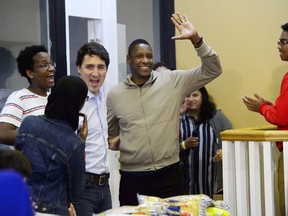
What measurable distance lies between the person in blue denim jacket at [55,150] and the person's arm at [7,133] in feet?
1.53

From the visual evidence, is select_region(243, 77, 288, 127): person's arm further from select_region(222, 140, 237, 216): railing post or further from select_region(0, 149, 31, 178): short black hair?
select_region(0, 149, 31, 178): short black hair

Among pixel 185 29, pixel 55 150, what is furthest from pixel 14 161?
pixel 185 29

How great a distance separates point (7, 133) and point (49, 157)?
1.95 feet

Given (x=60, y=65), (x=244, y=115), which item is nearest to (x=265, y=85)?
(x=244, y=115)

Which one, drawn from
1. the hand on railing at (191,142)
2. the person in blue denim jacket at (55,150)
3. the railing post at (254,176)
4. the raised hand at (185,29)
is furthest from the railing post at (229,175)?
the person in blue denim jacket at (55,150)

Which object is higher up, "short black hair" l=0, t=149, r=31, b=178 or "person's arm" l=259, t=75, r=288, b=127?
"person's arm" l=259, t=75, r=288, b=127

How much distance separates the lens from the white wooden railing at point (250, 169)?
3609 mm

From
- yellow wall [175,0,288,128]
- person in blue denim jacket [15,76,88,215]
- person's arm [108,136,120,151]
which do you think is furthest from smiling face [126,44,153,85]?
yellow wall [175,0,288,128]

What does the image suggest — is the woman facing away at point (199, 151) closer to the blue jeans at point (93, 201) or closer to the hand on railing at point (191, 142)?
the hand on railing at point (191, 142)

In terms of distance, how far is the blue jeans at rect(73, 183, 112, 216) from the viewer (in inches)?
131

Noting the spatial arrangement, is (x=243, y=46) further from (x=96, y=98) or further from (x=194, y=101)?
(x=96, y=98)

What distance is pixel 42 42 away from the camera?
4.50 meters

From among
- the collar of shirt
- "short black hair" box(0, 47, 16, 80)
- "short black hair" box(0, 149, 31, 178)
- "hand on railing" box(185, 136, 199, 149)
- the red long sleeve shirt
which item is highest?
"short black hair" box(0, 47, 16, 80)

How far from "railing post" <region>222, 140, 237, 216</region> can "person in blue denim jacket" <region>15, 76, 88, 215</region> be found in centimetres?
123
